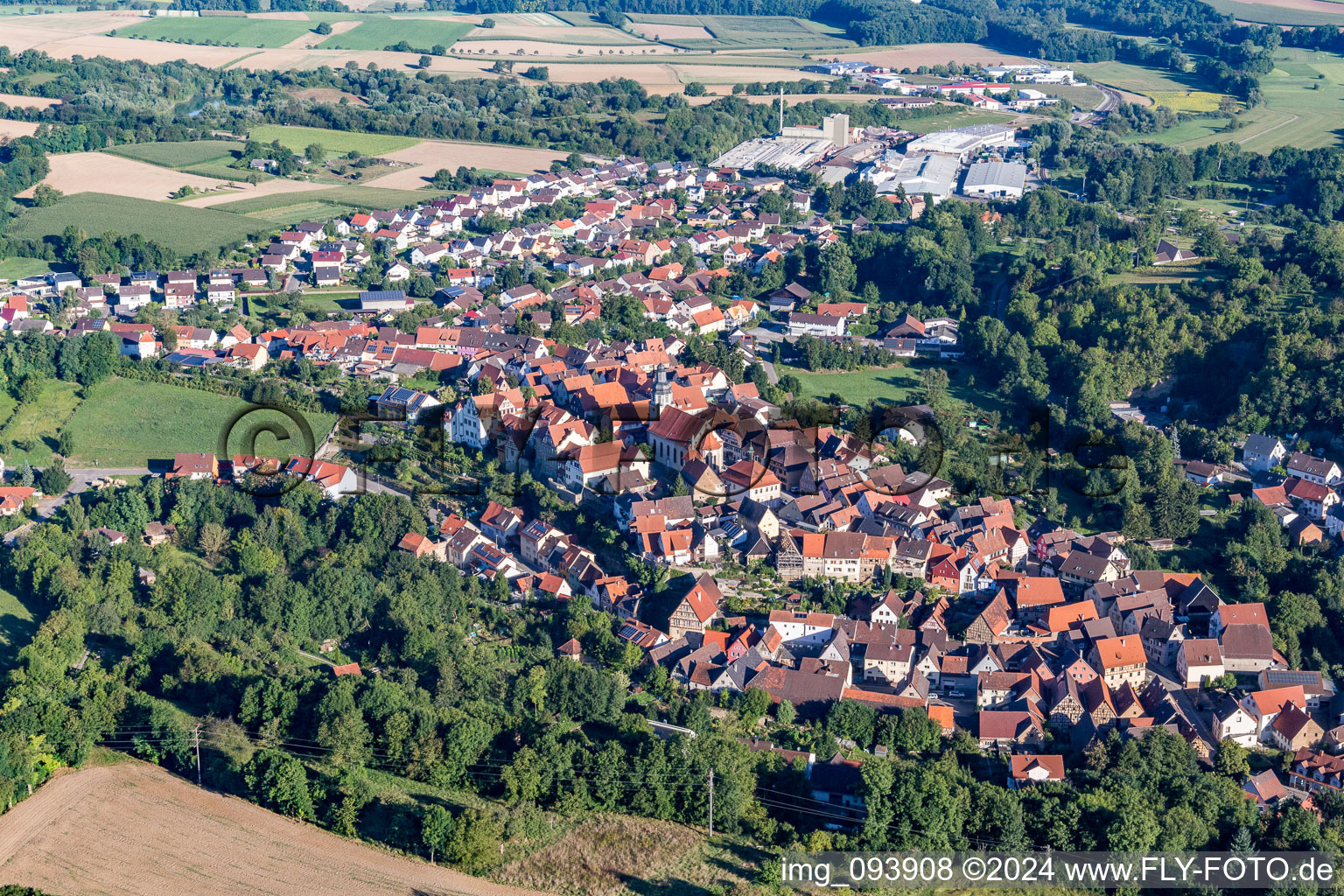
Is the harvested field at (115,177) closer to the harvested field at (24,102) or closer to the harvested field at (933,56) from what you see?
the harvested field at (24,102)

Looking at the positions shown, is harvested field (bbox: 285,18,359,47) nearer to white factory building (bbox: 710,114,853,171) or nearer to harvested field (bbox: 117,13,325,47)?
harvested field (bbox: 117,13,325,47)

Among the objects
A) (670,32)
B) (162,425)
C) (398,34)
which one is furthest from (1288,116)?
(398,34)

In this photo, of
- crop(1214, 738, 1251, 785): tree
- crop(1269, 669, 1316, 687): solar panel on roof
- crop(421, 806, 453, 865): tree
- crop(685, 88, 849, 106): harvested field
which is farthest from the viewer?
crop(685, 88, 849, 106): harvested field

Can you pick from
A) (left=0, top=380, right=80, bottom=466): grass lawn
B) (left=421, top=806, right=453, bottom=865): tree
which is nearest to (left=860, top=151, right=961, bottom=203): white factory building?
(left=0, top=380, right=80, bottom=466): grass lawn

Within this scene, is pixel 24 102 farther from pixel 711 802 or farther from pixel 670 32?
pixel 711 802

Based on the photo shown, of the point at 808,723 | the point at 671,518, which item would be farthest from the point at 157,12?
the point at 808,723

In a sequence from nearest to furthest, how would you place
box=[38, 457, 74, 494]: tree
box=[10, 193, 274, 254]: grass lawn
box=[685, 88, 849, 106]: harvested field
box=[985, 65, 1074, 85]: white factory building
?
box=[38, 457, 74, 494]: tree
box=[10, 193, 274, 254]: grass lawn
box=[685, 88, 849, 106]: harvested field
box=[985, 65, 1074, 85]: white factory building

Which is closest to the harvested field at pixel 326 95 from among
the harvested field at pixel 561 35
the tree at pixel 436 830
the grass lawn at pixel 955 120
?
the harvested field at pixel 561 35
